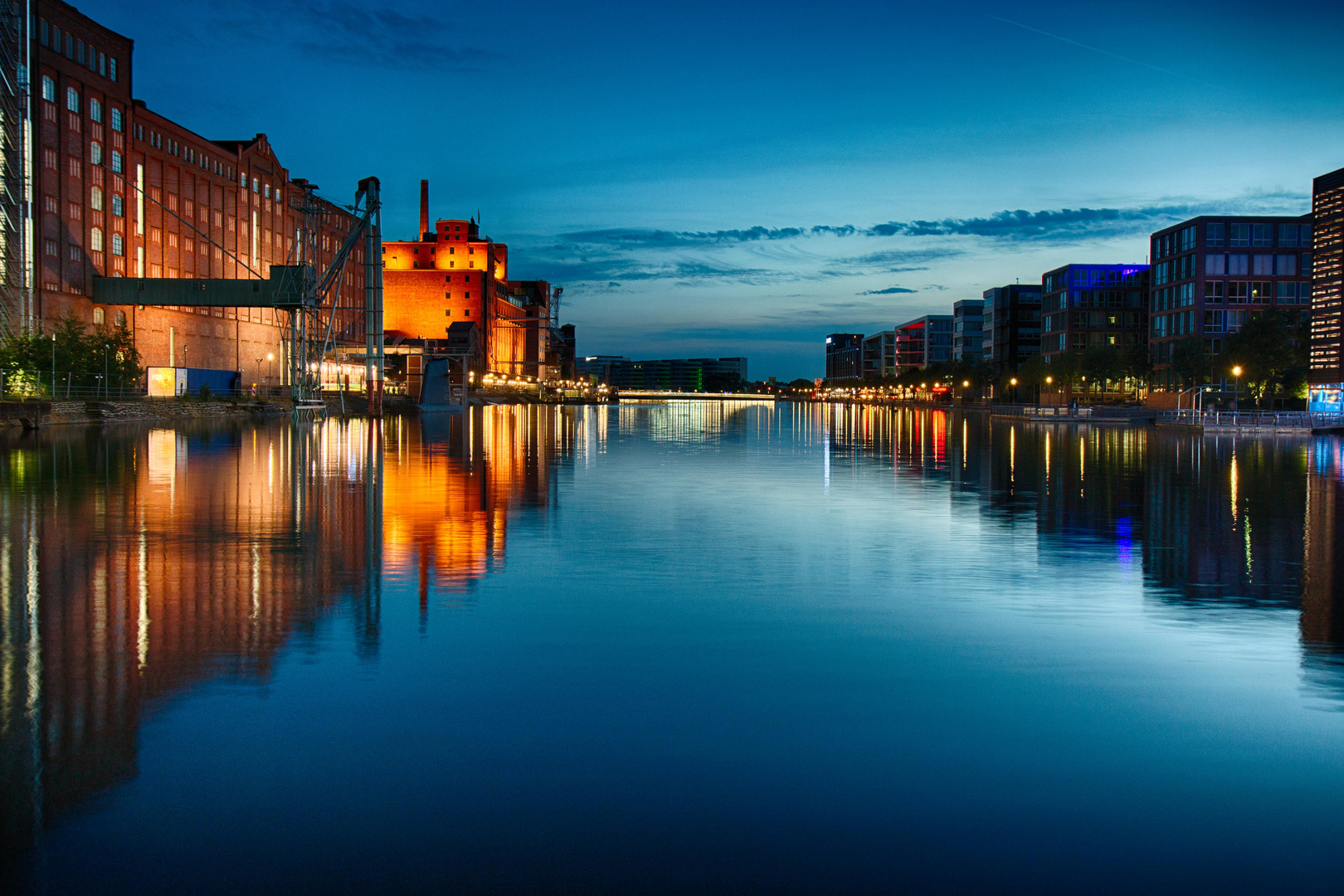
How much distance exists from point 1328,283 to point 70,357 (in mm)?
87467

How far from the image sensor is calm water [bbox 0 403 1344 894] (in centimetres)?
456

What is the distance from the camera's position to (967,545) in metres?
14.2

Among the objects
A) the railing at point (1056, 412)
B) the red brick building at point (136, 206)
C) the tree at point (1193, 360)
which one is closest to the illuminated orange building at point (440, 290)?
the red brick building at point (136, 206)

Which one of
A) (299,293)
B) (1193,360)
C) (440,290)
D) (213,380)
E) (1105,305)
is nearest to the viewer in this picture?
(299,293)

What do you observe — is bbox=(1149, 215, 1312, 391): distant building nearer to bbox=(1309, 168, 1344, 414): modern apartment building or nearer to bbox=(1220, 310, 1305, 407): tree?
bbox=(1309, 168, 1344, 414): modern apartment building

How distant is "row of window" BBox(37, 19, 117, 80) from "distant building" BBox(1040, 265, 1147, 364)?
100 m

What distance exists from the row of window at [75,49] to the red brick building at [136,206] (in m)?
0.10

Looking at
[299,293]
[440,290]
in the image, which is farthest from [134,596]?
[440,290]

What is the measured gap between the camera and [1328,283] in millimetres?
82625

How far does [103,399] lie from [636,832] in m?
56.7

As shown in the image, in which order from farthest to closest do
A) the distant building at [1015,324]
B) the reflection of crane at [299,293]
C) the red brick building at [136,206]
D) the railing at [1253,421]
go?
the distant building at [1015,324] < the red brick building at [136,206] < the reflection of crane at [299,293] < the railing at [1253,421]

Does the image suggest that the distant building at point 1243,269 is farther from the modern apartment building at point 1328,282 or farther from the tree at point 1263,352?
the tree at point 1263,352

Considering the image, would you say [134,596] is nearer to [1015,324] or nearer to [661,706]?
[661,706]

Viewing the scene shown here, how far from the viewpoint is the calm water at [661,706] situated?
179 inches
